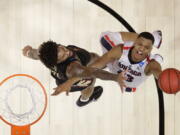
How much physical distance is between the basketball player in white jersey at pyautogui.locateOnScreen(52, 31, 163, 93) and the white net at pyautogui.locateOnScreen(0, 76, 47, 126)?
0.21 metres

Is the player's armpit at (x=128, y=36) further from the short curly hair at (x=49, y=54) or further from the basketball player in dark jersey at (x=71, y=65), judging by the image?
the short curly hair at (x=49, y=54)

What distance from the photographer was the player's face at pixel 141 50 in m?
2.19

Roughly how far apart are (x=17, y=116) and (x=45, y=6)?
904mm

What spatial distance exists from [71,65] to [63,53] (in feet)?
0.43

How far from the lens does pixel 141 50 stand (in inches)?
86.7

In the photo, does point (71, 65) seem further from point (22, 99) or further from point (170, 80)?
point (170, 80)

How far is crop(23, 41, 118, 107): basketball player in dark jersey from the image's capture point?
210 centimetres

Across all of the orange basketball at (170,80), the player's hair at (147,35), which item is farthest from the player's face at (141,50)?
the orange basketball at (170,80)

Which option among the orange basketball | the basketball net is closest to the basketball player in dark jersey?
the basketball net

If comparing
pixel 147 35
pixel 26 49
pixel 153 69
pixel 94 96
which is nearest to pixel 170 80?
pixel 153 69

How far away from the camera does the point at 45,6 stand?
96.8 inches

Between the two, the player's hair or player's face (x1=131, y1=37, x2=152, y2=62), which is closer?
player's face (x1=131, y1=37, x2=152, y2=62)

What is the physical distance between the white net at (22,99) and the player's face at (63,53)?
1.19ft

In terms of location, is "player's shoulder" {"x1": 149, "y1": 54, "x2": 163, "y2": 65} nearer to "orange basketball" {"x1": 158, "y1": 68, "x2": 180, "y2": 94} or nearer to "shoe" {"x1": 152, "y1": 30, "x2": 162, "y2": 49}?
"shoe" {"x1": 152, "y1": 30, "x2": 162, "y2": 49}
